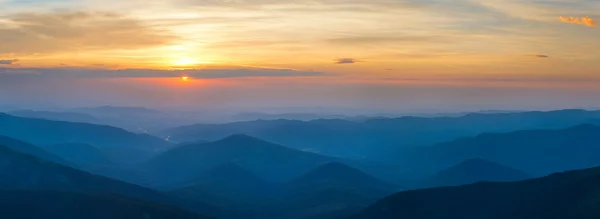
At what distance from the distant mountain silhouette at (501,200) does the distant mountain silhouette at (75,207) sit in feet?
141

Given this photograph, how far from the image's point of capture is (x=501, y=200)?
12600cm

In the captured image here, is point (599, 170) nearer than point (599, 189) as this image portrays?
No

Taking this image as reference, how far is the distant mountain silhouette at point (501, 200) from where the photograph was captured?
114062mm

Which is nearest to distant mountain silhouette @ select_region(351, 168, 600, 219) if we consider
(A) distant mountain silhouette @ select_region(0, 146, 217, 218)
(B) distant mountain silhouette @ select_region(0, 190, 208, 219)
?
(B) distant mountain silhouette @ select_region(0, 190, 208, 219)

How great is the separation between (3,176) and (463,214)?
11225 cm

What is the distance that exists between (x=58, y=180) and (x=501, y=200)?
104942 mm

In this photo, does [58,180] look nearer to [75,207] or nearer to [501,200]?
[75,207]

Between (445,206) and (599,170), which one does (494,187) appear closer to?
(445,206)

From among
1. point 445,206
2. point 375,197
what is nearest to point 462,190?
point 445,206

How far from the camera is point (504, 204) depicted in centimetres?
12400

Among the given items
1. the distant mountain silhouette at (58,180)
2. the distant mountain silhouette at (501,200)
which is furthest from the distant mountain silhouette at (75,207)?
the distant mountain silhouette at (501,200)

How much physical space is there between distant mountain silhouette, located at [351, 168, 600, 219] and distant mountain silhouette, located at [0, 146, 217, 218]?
54.4 meters

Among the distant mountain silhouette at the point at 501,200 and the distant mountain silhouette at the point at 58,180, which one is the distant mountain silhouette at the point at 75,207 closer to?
the distant mountain silhouette at the point at 58,180

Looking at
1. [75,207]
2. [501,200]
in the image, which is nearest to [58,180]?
[75,207]
